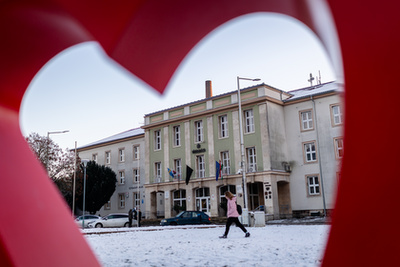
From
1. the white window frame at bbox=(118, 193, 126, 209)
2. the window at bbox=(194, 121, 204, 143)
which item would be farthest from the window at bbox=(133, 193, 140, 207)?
the window at bbox=(194, 121, 204, 143)

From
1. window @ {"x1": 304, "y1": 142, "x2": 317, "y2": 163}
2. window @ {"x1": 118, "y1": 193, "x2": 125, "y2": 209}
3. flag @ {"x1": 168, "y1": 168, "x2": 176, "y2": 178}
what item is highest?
window @ {"x1": 304, "y1": 142, "x2": 317, "y2": 163}

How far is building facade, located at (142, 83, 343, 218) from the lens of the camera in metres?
30.8

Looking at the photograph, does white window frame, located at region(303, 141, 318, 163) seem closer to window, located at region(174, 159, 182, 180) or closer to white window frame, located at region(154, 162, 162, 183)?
window, located at region(174, 159, 182, 180)

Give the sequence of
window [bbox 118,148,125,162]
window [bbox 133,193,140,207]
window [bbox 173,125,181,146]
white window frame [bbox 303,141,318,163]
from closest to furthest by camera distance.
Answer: white window frame [bbox 303,141,318,163] → window [bbox 173,125,181,146] → window [bbox 133,193,140,207] → window [bbox 118,148,125,162]

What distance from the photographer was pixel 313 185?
3092 cm

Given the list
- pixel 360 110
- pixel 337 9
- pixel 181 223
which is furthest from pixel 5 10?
pixel 181 223

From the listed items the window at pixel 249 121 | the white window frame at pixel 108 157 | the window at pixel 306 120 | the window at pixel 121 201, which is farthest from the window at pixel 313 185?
the white window frame at pixel 108 157

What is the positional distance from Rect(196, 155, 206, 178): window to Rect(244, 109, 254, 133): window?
546 centimetres

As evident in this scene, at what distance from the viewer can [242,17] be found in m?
3.15

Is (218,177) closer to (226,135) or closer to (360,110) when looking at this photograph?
(226,135)

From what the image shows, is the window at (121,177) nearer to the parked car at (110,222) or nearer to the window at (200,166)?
the window at (200,166)

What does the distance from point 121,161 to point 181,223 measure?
19978mm

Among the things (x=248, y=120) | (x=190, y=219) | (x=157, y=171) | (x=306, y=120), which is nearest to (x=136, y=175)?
(x=157, y=171)

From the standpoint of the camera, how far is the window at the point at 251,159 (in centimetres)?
3231
